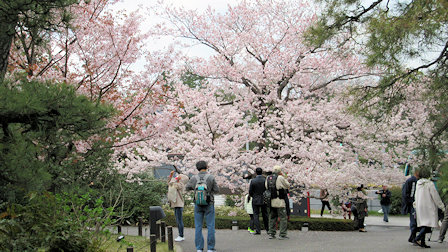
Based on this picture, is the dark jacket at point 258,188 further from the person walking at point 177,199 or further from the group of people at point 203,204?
the group of people at point 203,204

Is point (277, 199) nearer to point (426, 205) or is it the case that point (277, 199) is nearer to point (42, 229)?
point (426, 205)

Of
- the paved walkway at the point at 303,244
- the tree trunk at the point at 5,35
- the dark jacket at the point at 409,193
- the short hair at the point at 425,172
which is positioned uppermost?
the tree trunk at the point at 5,35

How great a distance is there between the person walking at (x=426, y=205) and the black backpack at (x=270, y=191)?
3.00 m

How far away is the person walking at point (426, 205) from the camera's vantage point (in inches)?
342

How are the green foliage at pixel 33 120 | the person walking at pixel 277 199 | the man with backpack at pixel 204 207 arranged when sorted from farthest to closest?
the person walking at pixel 277 199 < the man with backpack at pixel 204 207 < the green foliage at pixel 33 120

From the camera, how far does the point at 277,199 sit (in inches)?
409

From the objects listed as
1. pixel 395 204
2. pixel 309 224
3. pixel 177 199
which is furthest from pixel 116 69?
pixel 395 204

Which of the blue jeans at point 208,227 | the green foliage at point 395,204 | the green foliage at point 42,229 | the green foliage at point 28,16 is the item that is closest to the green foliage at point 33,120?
the green foliage at point 42,229

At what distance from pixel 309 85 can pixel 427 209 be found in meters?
8.30

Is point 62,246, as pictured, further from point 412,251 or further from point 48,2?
point 412,251

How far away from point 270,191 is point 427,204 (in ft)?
11.3

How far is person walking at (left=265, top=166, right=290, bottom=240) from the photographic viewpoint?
10.4 meters

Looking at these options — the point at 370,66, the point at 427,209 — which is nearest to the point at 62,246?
the point at 370,66

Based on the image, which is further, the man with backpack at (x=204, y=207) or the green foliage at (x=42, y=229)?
the man with backpack at (x=204, y=207)
